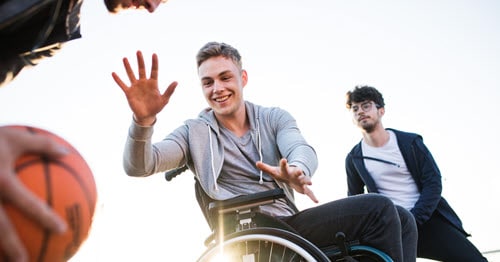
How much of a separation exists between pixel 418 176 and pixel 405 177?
0.12m

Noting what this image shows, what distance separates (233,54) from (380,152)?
6.57 ft

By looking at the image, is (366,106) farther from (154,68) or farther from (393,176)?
(154,68)

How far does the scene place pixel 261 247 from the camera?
2.25m

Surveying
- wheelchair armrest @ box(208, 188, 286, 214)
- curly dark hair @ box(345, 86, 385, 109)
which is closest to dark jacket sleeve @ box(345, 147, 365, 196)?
curly dark hair @ box(345, 86, 385, 109)

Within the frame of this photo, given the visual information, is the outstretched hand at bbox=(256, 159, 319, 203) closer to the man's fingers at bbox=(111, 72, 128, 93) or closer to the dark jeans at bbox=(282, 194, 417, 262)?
the dark jeans at bbox=(282, 194, 417, 262)

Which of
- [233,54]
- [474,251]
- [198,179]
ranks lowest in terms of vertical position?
[474,251]

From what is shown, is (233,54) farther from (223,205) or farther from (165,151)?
(223,205)

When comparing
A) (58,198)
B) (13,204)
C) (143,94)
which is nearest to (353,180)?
(143,94)

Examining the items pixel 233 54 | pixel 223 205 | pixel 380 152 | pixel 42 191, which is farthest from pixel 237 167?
pixel 380 152

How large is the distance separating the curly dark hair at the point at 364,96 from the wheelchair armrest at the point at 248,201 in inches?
106

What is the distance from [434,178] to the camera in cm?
396


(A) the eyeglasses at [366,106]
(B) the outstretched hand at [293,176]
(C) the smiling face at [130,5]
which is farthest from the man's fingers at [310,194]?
(A) the eyeglasses at [366,106]

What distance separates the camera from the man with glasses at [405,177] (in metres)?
3.73

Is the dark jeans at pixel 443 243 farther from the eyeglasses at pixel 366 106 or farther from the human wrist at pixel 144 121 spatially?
the human wrist at pixel 144 121
